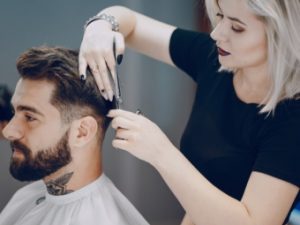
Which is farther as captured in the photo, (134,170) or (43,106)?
(134,170)

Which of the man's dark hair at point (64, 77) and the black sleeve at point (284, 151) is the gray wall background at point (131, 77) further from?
the black sleeve at point (284, 151)

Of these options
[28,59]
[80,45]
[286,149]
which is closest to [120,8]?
[80,45]

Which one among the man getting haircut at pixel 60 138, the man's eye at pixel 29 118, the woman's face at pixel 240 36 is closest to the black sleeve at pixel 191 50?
the woman's face at pixel 240 36

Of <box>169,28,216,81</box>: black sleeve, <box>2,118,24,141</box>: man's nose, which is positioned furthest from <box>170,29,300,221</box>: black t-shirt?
<box>2,118,24,141</box>: man's nose

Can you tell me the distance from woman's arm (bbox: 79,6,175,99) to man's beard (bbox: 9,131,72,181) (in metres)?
0.18

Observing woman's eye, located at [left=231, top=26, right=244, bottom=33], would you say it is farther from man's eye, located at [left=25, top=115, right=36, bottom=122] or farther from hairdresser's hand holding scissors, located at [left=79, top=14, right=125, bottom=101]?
man's eye, located at [left=25, top=115, right=36, bottom=122]

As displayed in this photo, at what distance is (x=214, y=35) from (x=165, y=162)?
0.32 metres

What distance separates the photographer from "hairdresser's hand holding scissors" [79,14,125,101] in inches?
37.5

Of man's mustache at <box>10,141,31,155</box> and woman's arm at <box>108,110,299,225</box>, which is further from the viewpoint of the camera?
man's mustache at <box>10,141,31,155</box>

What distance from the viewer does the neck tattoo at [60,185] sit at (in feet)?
3.49

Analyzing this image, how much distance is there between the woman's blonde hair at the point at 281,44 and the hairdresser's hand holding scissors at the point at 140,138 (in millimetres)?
250

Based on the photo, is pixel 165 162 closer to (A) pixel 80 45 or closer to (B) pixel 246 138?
(B) pixel 246 138

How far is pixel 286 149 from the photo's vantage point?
927 millimetres

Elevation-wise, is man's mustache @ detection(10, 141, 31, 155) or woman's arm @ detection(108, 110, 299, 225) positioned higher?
woman's arm @ detection(108, 110, 299, 225)
